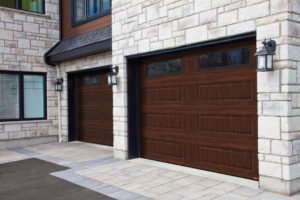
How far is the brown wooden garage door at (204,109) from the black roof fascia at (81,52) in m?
1.54

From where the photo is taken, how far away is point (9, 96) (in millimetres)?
9656

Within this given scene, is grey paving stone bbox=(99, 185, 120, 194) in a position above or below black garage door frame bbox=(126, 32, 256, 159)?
below

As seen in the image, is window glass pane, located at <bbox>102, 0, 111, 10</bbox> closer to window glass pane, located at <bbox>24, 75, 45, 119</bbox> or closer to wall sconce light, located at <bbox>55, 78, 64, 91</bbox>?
wall sconce light, located at <bbox>55, 78, 64, 91</bbox>

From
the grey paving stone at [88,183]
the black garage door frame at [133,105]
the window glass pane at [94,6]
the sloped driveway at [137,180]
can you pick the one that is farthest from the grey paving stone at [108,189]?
the window glass pane at [94,6]

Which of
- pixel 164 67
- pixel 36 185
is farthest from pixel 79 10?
pixel 36 185

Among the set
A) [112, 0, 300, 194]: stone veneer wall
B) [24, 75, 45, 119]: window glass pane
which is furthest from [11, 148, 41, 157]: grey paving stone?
[112, 0, 300, 194]: stone veneer wall

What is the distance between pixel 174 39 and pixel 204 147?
7.04 ft

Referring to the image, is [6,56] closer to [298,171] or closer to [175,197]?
[175,197]

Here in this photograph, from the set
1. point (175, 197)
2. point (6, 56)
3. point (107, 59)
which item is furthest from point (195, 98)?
point (6, 56)

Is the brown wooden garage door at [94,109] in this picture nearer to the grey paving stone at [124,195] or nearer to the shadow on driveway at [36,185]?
the shadow on driveway at [36,185]

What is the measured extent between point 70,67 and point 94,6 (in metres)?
2.17

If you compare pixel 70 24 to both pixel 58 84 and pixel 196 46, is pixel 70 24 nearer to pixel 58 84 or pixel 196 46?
pixel 58 84

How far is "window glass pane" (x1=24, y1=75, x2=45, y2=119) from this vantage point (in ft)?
32.6

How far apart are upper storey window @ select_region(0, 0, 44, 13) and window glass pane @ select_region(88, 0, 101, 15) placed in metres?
2.11
